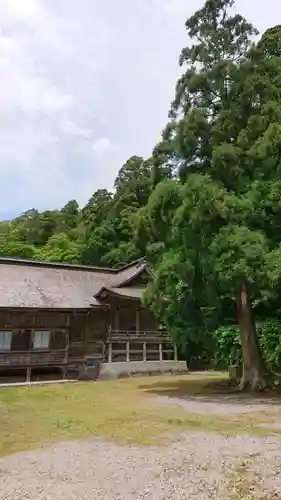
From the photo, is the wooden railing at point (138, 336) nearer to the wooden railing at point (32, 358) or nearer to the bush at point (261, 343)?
the wooden railing at point (32, 358)

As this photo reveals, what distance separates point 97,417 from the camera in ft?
41.7

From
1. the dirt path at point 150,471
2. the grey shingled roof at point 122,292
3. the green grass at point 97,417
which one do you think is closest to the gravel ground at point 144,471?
the dirt path at point 150,471

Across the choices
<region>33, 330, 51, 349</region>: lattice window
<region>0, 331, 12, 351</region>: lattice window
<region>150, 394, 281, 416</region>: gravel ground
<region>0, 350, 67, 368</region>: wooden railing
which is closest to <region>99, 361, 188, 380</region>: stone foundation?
<region>0, 350, 67, 368</region>: wooden railing

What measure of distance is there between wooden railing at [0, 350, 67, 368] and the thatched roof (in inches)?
98.3

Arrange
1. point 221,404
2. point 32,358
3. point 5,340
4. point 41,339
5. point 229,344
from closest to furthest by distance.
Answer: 1. point 221,404
2. point 32,358
3. point 5,340
4. point 229,344
5. point 41,339

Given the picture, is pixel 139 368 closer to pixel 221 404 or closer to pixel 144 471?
pixel 221 404

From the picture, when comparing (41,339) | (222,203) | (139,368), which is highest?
(222,203)

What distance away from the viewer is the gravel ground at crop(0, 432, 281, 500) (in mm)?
6336

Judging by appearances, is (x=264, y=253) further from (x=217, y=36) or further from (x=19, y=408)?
(x=217, y=36)

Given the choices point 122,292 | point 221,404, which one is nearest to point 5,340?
A: point 122,292

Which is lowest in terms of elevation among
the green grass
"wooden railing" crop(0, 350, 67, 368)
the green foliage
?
the green grass

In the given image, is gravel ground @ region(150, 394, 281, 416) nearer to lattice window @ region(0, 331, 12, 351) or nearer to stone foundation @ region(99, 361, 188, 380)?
stone foundation @ region(99, 361, 188, 380)

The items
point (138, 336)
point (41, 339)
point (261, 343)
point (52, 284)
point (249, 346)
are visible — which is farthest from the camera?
point (138, 336)

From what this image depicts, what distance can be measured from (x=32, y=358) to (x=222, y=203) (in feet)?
42.1
